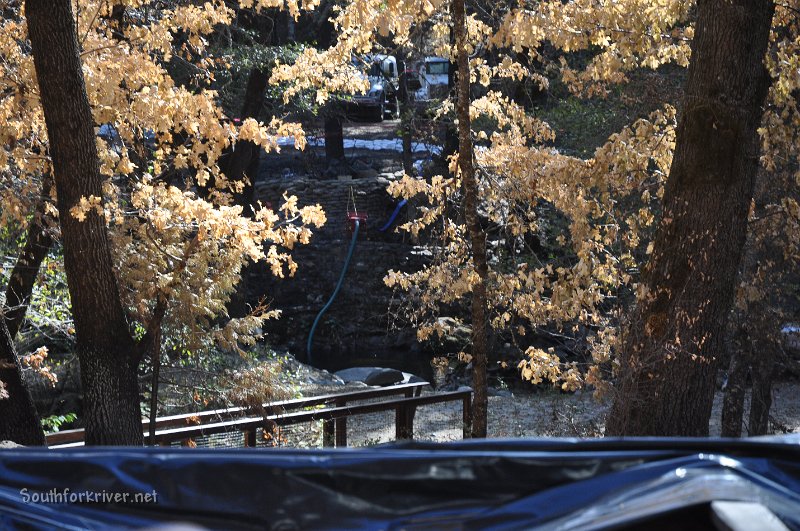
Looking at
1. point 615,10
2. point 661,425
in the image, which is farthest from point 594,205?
point 661,425

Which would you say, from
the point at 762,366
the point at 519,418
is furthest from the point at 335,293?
the point at 762,366

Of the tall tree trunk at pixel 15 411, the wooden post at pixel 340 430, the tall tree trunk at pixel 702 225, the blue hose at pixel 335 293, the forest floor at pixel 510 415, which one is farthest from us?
the blue hose at pixel 335 293

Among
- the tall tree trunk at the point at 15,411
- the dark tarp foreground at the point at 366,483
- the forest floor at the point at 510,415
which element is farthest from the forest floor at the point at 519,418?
the dark tarp foreground at the point at 366,483

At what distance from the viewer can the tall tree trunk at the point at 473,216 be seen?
7.68 m

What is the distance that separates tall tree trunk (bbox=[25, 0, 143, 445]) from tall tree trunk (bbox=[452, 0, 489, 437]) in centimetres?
303

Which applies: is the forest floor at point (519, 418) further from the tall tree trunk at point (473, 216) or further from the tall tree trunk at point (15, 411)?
the tall tree trunk at point (15, 411)

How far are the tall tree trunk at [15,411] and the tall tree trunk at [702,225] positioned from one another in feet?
14.6

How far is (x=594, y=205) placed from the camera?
304 inches

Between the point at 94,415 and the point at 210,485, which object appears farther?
the point at 94,415

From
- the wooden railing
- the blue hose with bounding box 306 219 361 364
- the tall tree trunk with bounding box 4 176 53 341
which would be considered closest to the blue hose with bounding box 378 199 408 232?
the blue hose with bounding box 306 219 361 364

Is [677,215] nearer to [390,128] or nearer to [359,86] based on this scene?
[359,86]

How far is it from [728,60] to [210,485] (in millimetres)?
4795

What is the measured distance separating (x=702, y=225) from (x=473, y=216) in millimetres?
2305

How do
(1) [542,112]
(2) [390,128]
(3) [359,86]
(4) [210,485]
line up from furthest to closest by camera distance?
(2) [390,128] < (1) [542,112] < (3) [359,86] < (4) [210,485]
